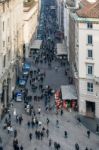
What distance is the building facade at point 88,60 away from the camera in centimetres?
7475

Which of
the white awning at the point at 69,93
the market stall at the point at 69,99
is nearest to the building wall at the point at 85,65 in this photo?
the market stall at the point at 69,99

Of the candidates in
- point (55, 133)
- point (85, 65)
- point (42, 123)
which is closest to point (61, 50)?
point (85, 65)

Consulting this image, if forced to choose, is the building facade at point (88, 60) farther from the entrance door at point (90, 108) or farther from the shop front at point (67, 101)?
the shop front at point (67, 101)

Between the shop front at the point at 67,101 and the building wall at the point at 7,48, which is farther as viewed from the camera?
the shop front at the point at 67,101

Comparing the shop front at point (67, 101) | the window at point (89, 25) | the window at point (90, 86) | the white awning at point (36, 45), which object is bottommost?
the white awning at point (36, 45)

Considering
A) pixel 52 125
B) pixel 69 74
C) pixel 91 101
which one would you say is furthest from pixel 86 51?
pixel 69 74

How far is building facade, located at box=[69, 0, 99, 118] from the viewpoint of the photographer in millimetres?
74750

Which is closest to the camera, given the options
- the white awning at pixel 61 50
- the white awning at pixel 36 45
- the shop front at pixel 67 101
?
the shop front at pixel 67 101

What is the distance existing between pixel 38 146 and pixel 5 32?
22.3 meters

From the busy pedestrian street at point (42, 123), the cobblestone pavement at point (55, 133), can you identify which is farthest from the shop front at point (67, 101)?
the cobblestone pavement at point (55, 133)

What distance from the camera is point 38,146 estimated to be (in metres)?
63.5

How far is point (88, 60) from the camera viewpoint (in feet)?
248

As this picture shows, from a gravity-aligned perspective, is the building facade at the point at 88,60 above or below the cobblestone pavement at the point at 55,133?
above

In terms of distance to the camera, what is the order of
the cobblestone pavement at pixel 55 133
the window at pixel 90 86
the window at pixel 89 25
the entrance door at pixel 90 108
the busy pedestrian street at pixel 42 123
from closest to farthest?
the cobblestone pavement at pixel 55 133 → the busy pedestrian street at pixel 42 123 → the window at pixel 89 25 → the window at pixel 90 86 → the entrance door at pixel 90 108
